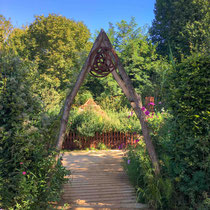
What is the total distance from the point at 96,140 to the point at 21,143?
6.56 meters

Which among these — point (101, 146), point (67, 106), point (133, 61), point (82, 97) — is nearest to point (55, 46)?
point (82, 97)

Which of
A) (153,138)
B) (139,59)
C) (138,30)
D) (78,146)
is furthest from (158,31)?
(153,138)

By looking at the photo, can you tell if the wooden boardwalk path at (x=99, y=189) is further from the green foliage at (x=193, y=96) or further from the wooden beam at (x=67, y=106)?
the green foliage at (x=193, y=96)

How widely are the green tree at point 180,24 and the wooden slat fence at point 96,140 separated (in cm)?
858

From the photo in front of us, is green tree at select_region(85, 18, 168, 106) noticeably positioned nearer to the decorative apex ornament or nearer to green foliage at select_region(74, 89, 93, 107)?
green foliage at select_region(74, 89, 93, 107)

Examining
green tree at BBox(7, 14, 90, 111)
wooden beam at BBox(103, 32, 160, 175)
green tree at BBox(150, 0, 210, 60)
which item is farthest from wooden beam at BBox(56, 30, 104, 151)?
green tree at BBox(7, 14, 90, 111)

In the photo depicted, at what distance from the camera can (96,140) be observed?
8.96m

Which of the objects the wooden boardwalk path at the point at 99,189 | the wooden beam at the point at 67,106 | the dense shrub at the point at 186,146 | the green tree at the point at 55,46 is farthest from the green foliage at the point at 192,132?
the green tree at the point at 55,46

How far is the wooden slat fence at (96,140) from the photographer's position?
28.9 ft

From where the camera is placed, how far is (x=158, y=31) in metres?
20.8

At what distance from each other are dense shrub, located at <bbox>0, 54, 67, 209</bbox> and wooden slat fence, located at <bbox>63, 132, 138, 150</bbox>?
5.86 meters

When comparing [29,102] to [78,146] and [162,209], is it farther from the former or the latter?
[78,146]

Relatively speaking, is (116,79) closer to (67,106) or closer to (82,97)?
(67,106)

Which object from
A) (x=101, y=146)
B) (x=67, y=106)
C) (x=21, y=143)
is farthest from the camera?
(x=101, y=146)
